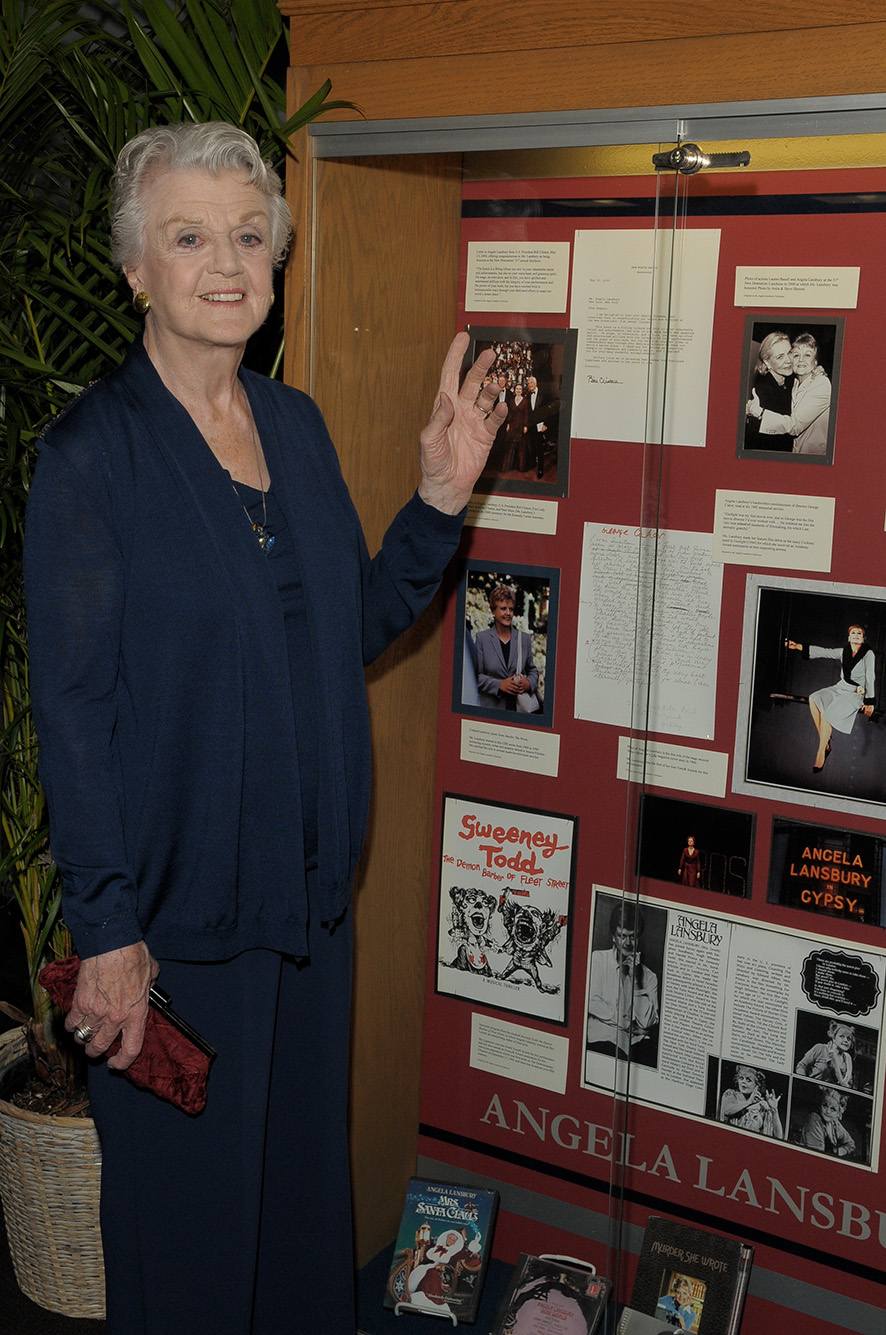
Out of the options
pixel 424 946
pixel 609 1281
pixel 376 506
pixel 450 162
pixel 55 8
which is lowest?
pixel 609 1281

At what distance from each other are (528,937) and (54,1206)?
107cm

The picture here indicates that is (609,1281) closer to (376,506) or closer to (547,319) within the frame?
(376,506)

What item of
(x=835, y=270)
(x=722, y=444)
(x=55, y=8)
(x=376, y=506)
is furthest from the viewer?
(x=376, y=506)

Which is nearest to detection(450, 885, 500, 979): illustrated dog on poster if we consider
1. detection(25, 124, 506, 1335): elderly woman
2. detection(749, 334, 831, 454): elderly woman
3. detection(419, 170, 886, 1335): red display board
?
detection(419, 170, 886, 1335): red display board

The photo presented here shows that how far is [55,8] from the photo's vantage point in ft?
7.05

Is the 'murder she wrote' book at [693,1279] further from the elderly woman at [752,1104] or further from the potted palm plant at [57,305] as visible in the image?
the potted palm plant at [57,305]

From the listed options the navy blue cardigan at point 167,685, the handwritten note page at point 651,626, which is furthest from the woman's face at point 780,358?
the navy blue cardigan at point 167,685

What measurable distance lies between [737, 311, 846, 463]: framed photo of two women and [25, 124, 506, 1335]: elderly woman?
0.39 m

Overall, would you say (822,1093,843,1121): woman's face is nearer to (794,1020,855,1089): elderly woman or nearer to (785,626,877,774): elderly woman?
(794,1020,855,1089): elderly woman

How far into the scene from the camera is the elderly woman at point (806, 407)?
6.22 ft

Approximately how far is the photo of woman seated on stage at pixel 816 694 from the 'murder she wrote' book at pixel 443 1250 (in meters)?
1.00

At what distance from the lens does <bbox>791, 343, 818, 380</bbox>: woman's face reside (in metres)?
1.89

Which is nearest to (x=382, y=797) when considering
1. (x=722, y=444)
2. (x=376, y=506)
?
(x=376, y=506)

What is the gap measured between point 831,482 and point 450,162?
0.81m
